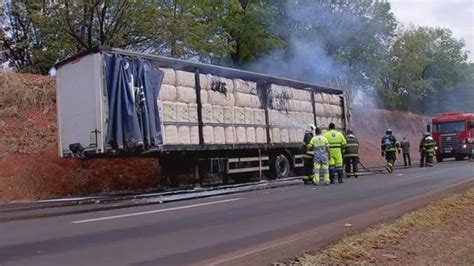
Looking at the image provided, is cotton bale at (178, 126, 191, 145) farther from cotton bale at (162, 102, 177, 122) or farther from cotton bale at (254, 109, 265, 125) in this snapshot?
cotton bale at (254, 109, 265, 125)

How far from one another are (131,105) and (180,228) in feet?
18.1

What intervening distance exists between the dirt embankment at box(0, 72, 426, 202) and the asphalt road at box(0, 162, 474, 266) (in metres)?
5.48

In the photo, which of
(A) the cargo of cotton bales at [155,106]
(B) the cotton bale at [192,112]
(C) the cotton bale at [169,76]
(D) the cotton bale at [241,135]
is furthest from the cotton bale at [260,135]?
(C) the cotton bale at [169,76]

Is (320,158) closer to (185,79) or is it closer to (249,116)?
(249,116)

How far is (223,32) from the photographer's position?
27.3 m

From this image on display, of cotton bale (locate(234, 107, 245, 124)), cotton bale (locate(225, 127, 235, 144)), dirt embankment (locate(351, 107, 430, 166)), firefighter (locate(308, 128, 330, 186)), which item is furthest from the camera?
dirt embankment (locate(351, 107, 430, 166))

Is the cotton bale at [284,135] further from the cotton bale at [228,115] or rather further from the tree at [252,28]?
the tree at [252,28]

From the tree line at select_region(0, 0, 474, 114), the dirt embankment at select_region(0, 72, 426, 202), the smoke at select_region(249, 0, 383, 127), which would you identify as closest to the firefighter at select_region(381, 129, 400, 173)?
the tree line at select_region(0, 0, 474, 114)

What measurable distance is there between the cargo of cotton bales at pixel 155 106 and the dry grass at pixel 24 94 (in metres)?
5.77

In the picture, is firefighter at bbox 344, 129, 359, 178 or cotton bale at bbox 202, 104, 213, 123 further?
firefighter at bbox 344, 129, 359, 178

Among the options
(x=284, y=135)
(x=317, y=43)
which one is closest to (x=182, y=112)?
(x=284, y=135)

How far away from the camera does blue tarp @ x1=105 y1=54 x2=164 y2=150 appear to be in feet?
41.9

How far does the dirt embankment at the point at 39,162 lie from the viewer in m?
15.3

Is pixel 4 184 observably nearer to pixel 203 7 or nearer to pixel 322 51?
pixel 203 7
